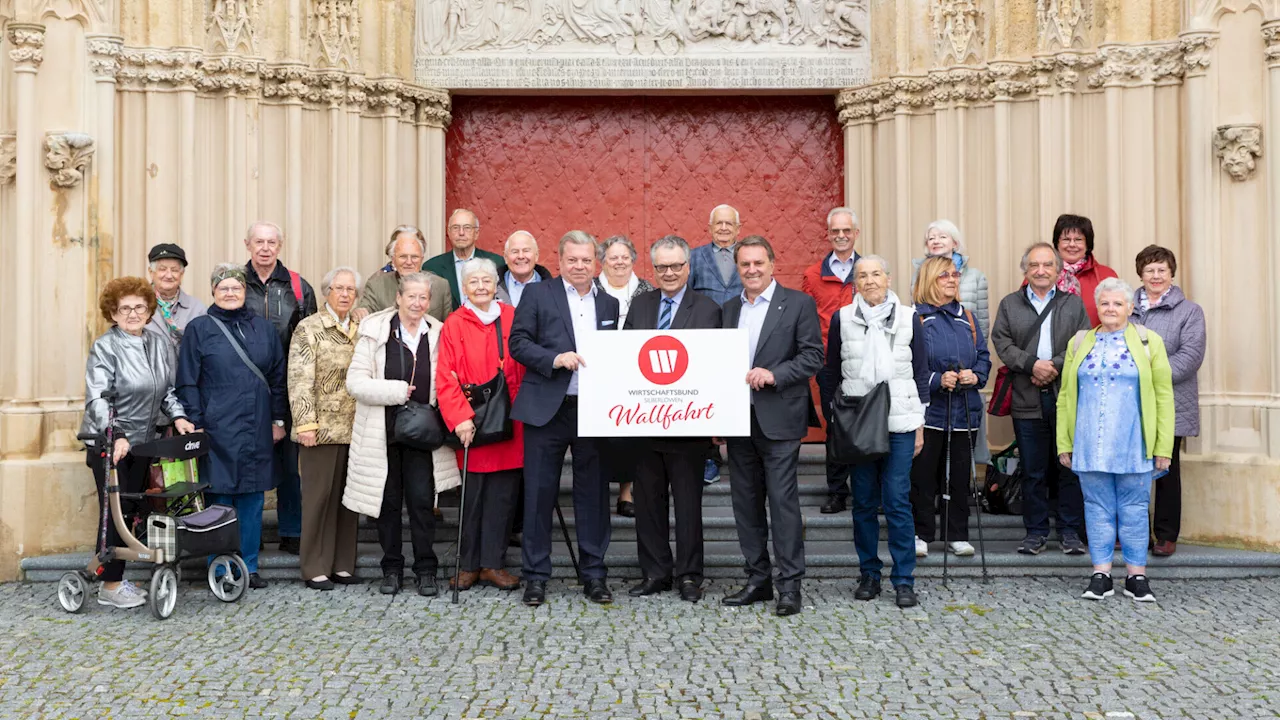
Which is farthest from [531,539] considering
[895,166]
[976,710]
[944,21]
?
[944,21]

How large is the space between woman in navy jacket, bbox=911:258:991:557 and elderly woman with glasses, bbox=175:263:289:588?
3.76 m

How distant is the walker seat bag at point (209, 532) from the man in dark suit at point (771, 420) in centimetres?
265

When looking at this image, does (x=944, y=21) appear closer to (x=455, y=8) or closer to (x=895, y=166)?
(x=895, y=166)

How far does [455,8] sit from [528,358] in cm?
433

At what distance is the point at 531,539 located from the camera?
6.95 meters

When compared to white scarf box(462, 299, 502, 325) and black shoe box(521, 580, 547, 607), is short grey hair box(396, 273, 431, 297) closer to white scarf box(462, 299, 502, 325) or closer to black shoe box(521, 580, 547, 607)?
white scarf box(462, 299, 502, 325)

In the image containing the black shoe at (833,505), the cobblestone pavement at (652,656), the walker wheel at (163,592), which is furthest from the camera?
the black shoe at (833,505)

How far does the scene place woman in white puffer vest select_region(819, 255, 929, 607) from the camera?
22.2 ft

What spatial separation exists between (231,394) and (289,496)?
3.13ft

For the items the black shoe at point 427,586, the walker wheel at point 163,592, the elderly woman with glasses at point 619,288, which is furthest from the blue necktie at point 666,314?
the walker wheel at point 163,592

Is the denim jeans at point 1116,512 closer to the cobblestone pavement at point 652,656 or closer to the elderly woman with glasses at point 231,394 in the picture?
the cobblestone pavement at point 652,656

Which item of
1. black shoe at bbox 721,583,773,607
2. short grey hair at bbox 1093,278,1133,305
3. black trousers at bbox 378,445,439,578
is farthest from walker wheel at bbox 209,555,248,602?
short grey hair at bbox 1093,278,1133,305

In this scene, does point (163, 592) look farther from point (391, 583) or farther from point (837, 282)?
point (837, 282)

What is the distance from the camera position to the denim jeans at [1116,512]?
275 inches
